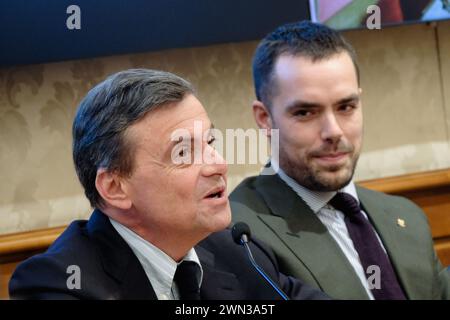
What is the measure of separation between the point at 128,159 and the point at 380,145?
1.48 metres

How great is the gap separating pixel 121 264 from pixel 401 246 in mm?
801

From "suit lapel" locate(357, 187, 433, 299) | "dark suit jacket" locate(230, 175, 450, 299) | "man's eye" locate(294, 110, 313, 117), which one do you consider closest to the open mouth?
"dark suit jacket" locate(230, 175, 450, 299)

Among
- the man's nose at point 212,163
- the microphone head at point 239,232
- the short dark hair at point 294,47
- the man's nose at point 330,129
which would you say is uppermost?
the short dark hair at point 294,47

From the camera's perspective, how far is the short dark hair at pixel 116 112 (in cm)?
138

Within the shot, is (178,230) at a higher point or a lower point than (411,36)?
lower

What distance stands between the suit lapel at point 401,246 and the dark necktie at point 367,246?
26 mm

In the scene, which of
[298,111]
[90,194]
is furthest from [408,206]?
[90,194]

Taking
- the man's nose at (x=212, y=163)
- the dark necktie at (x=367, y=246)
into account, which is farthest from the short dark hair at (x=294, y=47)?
the man's nose at (x=212, y=163)

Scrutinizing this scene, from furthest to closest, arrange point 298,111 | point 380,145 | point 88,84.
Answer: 1. point 380,145
2. point 88,84
3. point 298,111

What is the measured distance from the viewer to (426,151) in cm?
270

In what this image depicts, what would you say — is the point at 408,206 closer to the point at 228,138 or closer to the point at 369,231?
the point at 369,231

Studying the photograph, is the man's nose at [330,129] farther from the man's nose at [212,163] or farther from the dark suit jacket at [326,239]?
the man's nose at [212,163]
